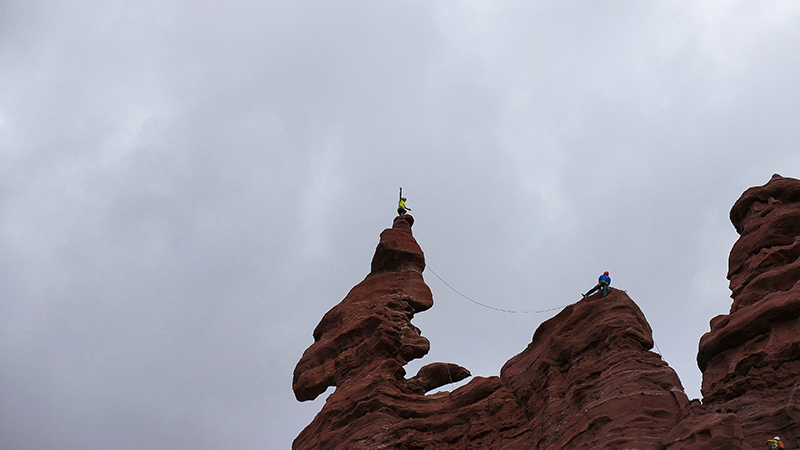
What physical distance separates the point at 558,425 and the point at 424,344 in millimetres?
13220

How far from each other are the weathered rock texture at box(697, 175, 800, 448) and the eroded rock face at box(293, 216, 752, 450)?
2.42 m

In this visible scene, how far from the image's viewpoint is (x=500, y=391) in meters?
29.3

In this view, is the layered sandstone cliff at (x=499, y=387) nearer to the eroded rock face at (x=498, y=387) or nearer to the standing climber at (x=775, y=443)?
the eroded rock face at (x=498, y=387)

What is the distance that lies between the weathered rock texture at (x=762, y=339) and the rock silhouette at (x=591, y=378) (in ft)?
0.16

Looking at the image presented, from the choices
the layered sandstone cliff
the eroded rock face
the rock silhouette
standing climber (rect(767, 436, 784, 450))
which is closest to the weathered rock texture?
the rock silhouette

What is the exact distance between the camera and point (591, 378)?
79.8 ft

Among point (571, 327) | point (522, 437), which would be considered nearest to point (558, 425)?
A: point (522, 437)

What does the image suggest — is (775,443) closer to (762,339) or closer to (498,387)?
(762,339)

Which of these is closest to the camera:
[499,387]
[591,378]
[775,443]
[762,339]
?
[775,443]

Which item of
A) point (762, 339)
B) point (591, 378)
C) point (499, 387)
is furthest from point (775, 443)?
point (499, 387)

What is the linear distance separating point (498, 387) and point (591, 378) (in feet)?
21.1

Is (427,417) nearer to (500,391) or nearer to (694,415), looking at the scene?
(500,391)

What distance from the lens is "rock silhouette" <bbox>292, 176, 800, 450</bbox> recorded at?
826 inches

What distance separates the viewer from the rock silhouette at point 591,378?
2097cm
